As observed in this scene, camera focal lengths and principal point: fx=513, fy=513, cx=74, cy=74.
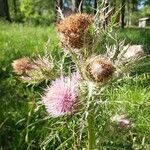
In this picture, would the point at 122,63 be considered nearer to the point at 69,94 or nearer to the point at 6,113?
the point at 69,94

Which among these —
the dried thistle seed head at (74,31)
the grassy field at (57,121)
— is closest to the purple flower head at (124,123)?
the grassy field at (57,121)

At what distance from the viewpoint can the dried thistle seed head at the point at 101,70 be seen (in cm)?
239

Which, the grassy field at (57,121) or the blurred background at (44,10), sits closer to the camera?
the grassy field at (57,121)

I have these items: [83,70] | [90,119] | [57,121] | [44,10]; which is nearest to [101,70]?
[83,70]

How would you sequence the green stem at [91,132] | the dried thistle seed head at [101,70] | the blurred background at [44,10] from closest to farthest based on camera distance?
the dried thistle seed head at [101,70]
the green stem at [91,132]
the blurred background at [44,10]

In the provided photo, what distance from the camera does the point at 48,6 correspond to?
62500 millimetres

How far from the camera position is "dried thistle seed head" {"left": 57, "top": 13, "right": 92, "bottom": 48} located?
2568 mm

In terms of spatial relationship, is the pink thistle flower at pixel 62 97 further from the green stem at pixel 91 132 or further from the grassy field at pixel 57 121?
the grassy field at pixel 57 121

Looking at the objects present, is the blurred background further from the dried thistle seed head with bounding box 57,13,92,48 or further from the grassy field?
the dried thistle seed head with bounding box 57,13,92,48

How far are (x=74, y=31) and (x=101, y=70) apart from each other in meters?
0.30

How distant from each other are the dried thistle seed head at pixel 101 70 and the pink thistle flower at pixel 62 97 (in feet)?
0.68

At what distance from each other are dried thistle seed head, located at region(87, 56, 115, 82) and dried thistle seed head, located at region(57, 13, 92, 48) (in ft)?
0.51

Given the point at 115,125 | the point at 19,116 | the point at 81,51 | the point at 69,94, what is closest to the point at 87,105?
the point at 69,94

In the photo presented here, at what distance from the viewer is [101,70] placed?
93.8 inches
